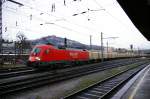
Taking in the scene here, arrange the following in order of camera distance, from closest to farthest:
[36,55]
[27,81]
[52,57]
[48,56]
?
[27,81], [36,55], [48,56], [52,57]

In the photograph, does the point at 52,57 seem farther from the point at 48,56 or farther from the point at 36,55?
the point at 36,55

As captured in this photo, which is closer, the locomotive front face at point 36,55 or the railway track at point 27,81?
the railway track at point 27,81

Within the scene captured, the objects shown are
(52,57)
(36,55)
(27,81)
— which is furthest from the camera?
Result: (52,57)

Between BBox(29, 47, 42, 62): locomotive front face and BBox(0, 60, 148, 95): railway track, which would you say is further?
BBox(29, 47, 42, 62): locomotive front face

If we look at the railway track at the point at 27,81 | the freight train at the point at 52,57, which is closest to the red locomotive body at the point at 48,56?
the freight train at the point at 52,57

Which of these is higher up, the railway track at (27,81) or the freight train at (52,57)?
the freight train at (52,57)

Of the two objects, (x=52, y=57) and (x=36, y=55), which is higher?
(x=36, y=55)

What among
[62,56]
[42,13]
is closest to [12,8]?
[42,13]

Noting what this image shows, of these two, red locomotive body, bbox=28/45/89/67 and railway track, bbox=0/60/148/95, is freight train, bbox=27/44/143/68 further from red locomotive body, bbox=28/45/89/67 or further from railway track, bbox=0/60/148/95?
railway track, bbox=0/60/148/95

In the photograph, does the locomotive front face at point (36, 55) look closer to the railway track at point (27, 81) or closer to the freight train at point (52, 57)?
the freight train at point (52, 57)

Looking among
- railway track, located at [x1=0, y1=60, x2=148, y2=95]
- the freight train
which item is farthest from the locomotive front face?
Answer: railway track, located at [x1=0, y1=60, x2=148, y2=95]

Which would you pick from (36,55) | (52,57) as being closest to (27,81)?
(36,55)

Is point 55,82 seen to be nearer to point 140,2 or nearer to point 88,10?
point 88,10

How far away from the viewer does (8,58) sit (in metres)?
44.5
